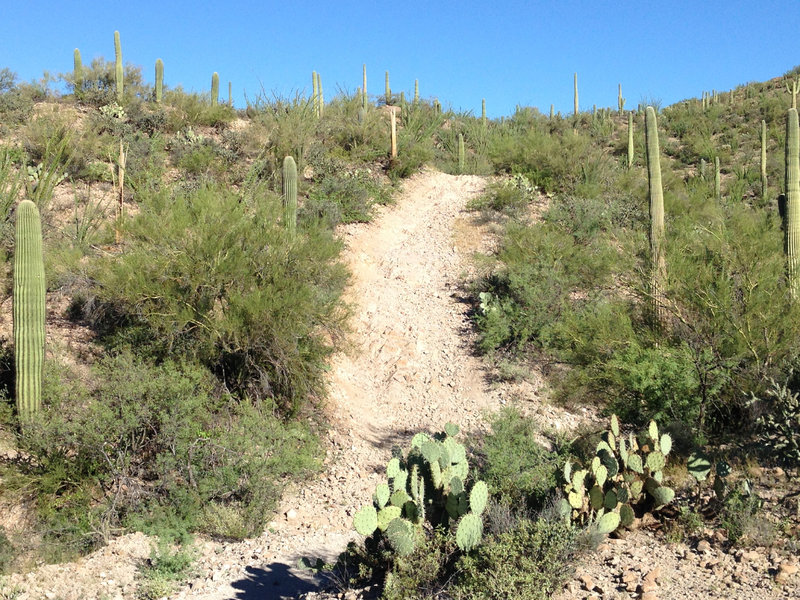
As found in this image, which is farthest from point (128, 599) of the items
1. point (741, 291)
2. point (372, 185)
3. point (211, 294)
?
point (372, 185)

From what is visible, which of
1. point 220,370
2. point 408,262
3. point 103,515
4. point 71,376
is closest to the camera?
point 103,515

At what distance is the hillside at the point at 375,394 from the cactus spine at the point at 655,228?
181 mm

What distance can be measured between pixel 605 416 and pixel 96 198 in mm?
11531

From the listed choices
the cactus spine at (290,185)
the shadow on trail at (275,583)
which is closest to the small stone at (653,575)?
the shadow on trail at (275,583)

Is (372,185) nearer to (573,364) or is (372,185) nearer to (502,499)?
(573,364)

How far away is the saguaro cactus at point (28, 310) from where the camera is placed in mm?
8031

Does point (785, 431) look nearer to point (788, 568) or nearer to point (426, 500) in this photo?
point (788, 568)

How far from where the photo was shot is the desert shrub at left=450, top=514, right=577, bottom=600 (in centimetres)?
486

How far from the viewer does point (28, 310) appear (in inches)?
324

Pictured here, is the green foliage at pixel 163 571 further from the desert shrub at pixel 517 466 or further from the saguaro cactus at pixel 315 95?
the saguaro cactus at pixel 315 95

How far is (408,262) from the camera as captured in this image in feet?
53.6

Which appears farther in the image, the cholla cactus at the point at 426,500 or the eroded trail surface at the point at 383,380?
the eroded trail surface at the point at 383,380

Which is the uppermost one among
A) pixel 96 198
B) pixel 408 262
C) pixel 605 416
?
pixel 96 198

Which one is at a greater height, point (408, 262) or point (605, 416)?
point (408, 262)
